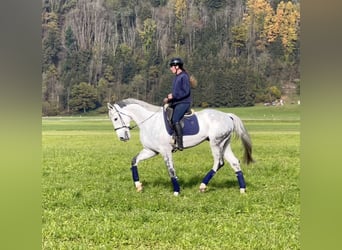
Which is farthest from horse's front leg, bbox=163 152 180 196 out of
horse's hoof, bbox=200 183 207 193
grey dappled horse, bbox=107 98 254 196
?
horse's hoof, bbox=200 183 207 193

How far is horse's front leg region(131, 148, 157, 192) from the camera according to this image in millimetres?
2168

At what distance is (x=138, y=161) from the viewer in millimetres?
2172

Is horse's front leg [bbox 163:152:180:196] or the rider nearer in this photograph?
the rider

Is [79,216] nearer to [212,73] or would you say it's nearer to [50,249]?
[50,249]

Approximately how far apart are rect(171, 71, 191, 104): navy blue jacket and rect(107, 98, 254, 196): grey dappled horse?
11cm

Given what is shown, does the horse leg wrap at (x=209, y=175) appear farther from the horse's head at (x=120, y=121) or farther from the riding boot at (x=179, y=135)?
the horse's head at (x=120, y=121)

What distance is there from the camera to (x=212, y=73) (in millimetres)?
2045

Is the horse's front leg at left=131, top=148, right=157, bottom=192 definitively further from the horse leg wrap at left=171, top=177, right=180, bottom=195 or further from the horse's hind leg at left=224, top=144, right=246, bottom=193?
the horse's hind leg at left=224, top=144, right=246, bottom=193

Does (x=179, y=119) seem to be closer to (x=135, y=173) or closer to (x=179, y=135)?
(x=179, y=135)

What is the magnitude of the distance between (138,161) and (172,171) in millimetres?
171

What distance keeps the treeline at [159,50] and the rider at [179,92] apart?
3cm

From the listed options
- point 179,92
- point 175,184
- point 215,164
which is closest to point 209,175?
point 215,164
